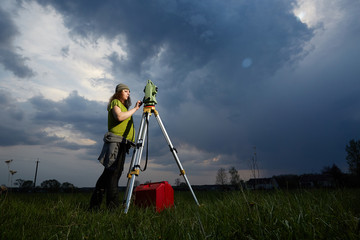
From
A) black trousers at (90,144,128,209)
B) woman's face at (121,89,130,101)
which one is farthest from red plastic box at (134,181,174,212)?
woman's face at (121,89,130,101)

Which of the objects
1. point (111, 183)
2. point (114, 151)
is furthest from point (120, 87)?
point (111, 183)

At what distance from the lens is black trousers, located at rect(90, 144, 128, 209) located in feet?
13.1

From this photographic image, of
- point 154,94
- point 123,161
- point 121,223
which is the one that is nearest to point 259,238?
point 121,223

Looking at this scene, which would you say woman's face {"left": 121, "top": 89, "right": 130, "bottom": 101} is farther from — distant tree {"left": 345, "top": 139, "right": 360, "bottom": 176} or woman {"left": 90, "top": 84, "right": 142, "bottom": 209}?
distant tree {"left": 345, "top": 139, "right": 360, "bottom": 176}

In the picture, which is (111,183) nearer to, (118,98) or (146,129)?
(146,129)

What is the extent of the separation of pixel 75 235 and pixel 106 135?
2.15m

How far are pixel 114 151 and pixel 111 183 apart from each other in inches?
25.9

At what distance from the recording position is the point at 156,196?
154 inches

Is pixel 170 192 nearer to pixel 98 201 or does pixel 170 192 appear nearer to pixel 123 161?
pixel 123 161

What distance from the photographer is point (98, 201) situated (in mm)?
4156

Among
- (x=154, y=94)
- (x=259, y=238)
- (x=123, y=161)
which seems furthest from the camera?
(x=154, y=94)

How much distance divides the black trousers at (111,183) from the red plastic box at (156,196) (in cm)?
48

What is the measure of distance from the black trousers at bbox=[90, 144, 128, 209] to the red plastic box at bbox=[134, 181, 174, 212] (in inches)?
18.9

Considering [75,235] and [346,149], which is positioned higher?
[346,149]
